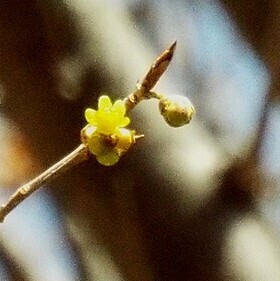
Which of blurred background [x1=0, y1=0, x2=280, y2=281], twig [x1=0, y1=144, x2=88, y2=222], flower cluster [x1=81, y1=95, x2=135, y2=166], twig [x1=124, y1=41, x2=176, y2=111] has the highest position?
blurred background [x1=0, y1=0, x2=280, y2=281]

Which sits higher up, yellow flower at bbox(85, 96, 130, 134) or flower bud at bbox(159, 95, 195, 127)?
flower bud at bbox(159, 95, 195, 127)

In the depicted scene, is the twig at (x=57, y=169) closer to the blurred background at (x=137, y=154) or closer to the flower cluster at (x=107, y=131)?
the flower cluster at (x=107, y=131)

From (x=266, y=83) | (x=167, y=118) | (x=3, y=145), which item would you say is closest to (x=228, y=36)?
(x=266, y=83)

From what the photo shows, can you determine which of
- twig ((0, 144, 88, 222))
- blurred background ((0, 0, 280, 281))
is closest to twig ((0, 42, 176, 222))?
twig ((0, 144, 88, 222))

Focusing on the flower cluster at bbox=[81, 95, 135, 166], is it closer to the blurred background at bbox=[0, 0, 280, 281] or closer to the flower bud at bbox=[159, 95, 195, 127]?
the flower bud at bbox=[159, 95, 195, 127]

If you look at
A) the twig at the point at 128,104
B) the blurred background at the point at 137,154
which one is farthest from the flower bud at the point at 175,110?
the blurred background at the point at 137,154
